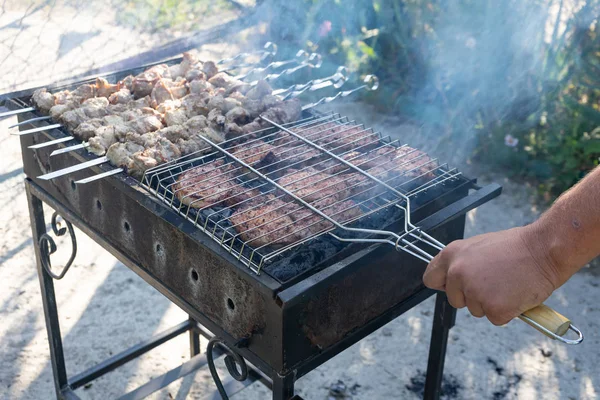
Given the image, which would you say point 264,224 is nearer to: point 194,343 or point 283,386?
point 283,386

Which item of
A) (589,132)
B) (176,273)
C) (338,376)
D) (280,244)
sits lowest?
(338,376)

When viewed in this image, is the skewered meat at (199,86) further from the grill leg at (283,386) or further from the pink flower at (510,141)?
the pink flower at (510,141)

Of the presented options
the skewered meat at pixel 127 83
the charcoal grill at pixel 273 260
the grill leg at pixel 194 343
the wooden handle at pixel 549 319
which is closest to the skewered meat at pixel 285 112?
the charcoal grill at pixel 273 260

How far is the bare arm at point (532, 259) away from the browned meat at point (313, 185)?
579 mm

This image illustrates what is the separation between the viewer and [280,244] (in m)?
1.99

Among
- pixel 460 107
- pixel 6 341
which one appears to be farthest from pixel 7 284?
pixel 460 107

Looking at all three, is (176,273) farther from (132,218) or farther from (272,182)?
(272,182)

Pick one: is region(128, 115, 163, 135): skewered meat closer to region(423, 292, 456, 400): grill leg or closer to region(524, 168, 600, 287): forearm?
region(423, 292, 456, 400): grill leg

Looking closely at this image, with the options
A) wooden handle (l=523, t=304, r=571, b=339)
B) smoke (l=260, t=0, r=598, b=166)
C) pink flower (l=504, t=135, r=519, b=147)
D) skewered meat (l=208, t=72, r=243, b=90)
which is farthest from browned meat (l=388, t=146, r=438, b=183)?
pink flower (l=504, t=135, r=519, b=147)

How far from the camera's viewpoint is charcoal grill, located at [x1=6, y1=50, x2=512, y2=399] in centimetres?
192

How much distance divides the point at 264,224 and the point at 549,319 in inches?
34.1

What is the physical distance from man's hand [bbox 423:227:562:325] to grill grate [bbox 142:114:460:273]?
7.0 inches

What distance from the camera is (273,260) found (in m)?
1.94

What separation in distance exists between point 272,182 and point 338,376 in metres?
1.72
